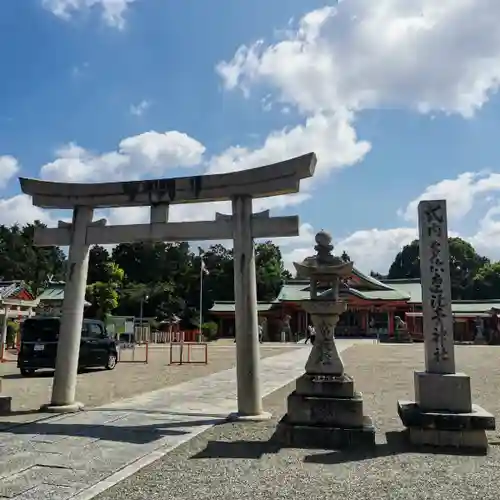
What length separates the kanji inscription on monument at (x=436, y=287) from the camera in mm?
6930

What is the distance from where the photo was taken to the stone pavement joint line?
16.5 ft

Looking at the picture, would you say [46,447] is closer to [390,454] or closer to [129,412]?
[129,412]

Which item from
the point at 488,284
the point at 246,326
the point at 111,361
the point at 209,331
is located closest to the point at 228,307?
the point at 209,331

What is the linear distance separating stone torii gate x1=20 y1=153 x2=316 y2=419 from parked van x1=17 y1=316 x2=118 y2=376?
653 centimetres

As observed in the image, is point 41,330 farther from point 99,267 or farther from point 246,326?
point 99,267

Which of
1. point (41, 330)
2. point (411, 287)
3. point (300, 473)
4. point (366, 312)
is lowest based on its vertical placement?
point (300, 473)

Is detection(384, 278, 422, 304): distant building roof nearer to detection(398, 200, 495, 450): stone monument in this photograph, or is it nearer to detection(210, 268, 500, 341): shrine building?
detection(210, 268, 500, 341): shrine building

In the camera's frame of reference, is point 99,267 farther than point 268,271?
No

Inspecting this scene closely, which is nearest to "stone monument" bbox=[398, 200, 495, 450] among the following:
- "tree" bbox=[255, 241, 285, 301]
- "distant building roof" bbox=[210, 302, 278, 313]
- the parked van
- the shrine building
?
the parked van

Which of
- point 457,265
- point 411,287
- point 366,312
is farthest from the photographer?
point 457,265

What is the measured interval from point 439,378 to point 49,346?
514 inches

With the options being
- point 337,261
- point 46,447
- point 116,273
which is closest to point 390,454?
point 337,261

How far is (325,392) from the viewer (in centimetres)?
697

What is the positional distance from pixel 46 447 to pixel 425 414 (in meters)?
4.82
